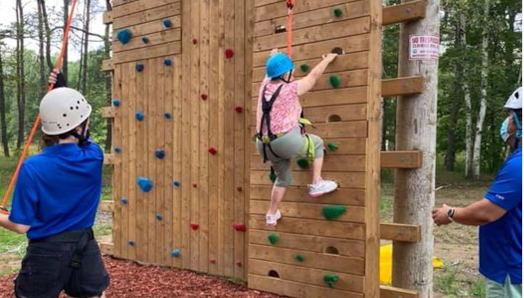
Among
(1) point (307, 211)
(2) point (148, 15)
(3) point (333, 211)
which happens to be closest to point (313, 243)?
(1) point (307, 211)

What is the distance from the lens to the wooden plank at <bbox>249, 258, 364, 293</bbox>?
4191mm

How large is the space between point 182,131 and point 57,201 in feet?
9.37

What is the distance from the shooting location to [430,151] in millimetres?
4172

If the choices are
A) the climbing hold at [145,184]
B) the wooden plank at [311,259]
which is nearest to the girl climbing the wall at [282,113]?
the wooden plank at [311,259]

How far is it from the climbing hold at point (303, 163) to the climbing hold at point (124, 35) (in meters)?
3.01

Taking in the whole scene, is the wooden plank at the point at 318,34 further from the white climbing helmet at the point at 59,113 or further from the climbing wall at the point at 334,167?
the white climbing helmet at the point at 59,113

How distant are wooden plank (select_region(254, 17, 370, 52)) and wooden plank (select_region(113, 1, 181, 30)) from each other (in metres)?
1.45

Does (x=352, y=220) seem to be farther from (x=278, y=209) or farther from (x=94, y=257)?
(x=94, y=257)

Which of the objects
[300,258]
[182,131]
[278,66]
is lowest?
[300,258]

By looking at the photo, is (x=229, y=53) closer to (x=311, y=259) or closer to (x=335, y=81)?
(x=335, y=81)

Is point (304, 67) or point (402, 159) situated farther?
point (304, 67)

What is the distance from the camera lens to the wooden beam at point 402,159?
4.09 meters

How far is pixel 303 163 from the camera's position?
14.5 ft

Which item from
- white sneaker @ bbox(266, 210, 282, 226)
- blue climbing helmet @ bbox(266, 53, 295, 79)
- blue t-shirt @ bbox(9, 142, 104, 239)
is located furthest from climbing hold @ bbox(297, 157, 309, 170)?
blue t-shirt @ bbox(9, 142, 104, 239)
